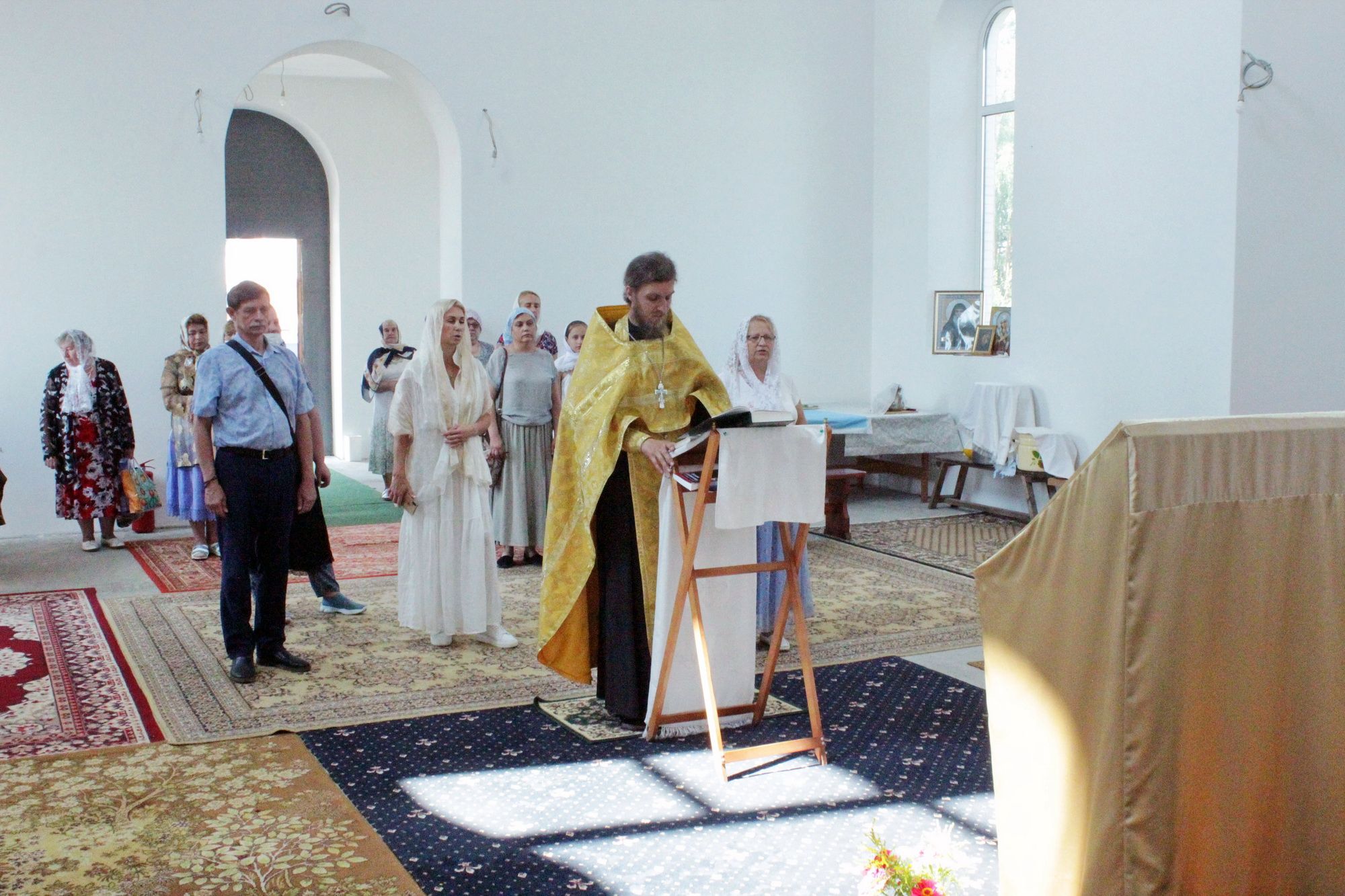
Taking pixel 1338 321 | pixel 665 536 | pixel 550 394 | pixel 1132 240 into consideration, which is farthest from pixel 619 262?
pixel 665 536

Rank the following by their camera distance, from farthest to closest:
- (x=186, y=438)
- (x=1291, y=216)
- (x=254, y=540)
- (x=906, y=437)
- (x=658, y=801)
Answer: (x=906, y=437)
(x=1291, y=216)
(x=186, y=438)
(x=254, y=540)
(x=658, y=801)

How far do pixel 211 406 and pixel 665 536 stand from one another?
1916 mm

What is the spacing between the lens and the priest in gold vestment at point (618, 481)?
452cm

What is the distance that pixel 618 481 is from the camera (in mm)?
4641

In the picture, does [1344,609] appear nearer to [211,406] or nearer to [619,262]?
[211,406]

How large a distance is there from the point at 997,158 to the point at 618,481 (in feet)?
24.6

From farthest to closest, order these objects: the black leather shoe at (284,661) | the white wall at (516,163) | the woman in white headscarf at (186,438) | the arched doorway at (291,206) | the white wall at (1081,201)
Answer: the arched doorway at (291,206) < the white wall at (516,163) < the white wall at (1081,201) < the woman in white headscarf at (186,438) < the black leather shoe at (284,661)

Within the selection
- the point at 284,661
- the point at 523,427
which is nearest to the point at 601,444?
the point at 284,661

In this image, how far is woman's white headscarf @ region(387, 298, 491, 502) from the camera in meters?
5.70

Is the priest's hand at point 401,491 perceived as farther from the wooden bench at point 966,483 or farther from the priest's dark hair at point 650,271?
the wooden bench at point 966,483

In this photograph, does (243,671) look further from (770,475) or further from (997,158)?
(997,158)

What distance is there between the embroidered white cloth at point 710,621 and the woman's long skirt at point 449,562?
1473 millimetres

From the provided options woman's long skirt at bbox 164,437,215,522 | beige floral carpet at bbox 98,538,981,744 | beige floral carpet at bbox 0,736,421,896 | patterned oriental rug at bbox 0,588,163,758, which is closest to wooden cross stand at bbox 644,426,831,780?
beige floral carpet at bbox 98,538,981,744

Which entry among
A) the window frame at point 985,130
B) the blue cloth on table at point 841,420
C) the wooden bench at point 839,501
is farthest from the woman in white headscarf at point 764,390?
the window frame at point 985,130
